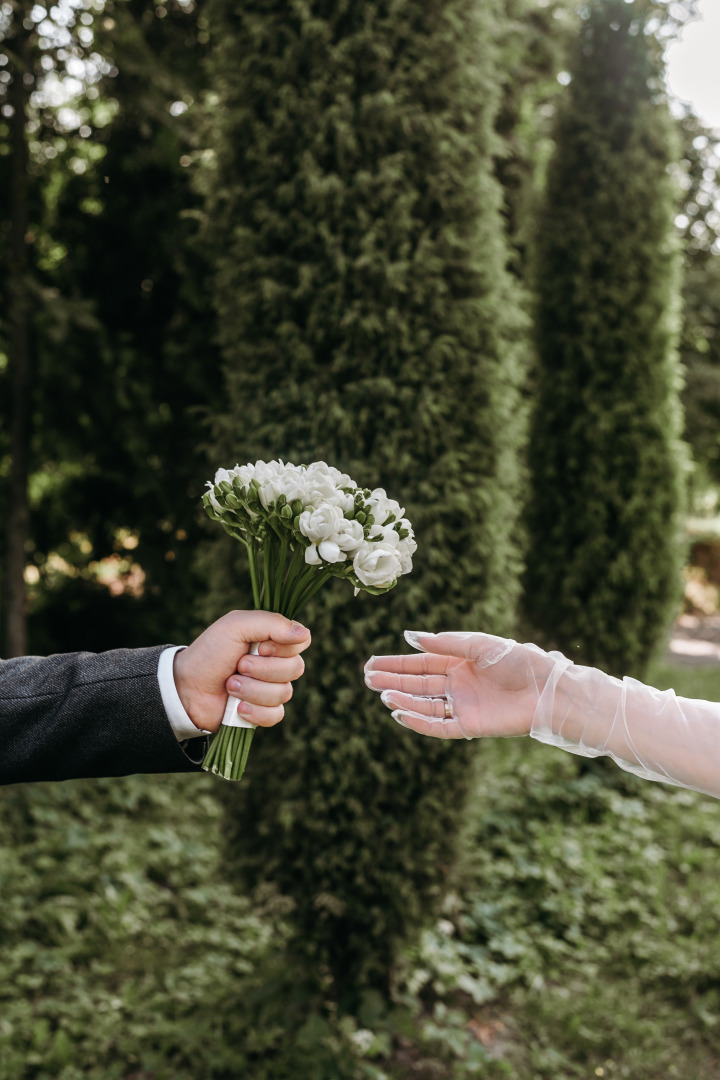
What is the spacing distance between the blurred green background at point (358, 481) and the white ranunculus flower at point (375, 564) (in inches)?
55.5

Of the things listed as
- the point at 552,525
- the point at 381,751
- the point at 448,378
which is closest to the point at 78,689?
the point at 381,751

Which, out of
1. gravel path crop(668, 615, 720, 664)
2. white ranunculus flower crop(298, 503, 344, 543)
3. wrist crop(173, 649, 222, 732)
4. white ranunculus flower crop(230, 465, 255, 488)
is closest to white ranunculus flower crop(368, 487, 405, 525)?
white ranunculus flower crop(298, 503, 344, 543)

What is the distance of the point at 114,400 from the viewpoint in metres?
5.32

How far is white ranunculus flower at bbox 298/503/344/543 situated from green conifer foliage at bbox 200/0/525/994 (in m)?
1.44

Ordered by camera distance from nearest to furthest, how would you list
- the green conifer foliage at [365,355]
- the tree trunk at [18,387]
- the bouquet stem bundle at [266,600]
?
1. the bouquet stem bundle at [266,600]
2. the green conifer foliage at [365,355]
3. the tree trunk at [18,387]

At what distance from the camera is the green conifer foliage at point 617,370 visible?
18.8 feet

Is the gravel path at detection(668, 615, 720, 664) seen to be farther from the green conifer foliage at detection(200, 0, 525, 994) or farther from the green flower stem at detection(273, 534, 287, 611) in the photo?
the green flower stem at detection(273, 534, 287, 611)

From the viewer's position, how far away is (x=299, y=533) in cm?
149

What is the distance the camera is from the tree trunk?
489 centimetres

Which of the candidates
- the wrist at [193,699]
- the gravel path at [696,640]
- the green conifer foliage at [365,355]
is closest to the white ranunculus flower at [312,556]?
the wrist at [193,699]

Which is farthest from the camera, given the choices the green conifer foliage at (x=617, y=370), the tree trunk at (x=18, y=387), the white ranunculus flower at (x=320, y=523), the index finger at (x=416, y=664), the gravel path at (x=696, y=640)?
the gravel path at (x=696, y=640)

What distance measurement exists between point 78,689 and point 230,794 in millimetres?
1723

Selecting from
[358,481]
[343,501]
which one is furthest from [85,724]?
[358,481]

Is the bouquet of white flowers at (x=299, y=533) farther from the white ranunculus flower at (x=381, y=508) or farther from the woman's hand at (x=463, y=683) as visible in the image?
the woman's hand at (x=463, y=683)
